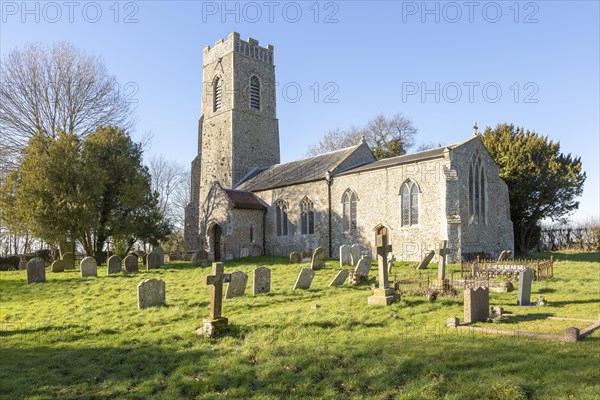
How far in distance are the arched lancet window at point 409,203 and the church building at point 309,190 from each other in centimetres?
5

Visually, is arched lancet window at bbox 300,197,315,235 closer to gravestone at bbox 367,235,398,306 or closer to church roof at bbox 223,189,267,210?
church roof at bbox 223,189,267,210

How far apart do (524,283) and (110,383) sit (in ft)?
28.4

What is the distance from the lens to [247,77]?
1277 inches

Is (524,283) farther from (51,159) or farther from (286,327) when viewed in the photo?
(51,159)

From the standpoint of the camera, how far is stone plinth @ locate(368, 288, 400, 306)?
32.3 feet

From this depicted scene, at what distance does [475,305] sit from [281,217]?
19208 mm

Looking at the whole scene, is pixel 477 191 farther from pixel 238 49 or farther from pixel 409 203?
pixel 238 49

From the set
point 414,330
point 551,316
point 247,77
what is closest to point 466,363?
point 414,330

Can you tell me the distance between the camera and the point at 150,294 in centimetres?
1078

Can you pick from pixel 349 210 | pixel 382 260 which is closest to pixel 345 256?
pixel 349 210

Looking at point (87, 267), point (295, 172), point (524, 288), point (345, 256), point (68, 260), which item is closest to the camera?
point (524, 288)

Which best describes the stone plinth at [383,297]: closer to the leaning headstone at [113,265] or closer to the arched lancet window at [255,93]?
the leaning headstone at [113,265]

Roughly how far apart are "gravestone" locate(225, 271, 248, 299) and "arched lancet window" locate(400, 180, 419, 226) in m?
11.2

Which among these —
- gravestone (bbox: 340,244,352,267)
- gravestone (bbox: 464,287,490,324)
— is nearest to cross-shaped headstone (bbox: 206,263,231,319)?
gravestone (bbox: 464,287,490,324)
